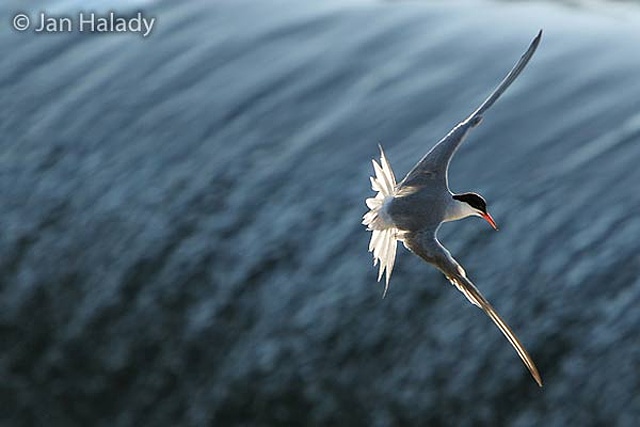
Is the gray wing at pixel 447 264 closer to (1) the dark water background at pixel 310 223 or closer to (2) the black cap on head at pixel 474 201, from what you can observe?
(2) the black cap on head at pixel 474 201

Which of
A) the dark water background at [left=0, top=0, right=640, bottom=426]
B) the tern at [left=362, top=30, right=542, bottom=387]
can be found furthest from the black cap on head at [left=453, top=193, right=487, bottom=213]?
the dark water background at [left=0, top=0, right=640, bottom=426]

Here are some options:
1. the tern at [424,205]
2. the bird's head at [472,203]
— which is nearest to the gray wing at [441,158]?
the tern at [424,205]

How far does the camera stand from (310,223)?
395 inches

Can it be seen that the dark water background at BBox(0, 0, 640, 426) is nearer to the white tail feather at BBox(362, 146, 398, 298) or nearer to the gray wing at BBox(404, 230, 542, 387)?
the white tail feather at BBox(362, 146, 398, 298)

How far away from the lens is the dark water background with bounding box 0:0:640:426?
8.80m

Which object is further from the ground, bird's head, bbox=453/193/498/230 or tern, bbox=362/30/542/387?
tern, bbox=362/30/542/387

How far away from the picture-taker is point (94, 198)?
1102 centimetres

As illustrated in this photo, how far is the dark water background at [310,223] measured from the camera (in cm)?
880

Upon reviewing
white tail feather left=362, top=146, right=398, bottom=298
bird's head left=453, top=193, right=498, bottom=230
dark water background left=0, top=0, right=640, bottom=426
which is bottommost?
dark water background left=0, top=0, right=640, bottom=426

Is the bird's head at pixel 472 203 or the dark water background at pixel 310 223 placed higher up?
the bird's head at pixel 472 203

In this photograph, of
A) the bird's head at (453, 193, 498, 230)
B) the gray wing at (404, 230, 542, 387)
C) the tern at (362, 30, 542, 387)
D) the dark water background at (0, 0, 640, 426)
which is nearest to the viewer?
the gray wing at (404, 230, 542, 387)

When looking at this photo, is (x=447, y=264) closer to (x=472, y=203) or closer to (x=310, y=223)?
(x=472, y=203)

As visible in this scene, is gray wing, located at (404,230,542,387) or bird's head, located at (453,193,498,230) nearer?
gray wing, located at (404,230,542,387)

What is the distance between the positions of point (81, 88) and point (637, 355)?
A: 20.4 ft
